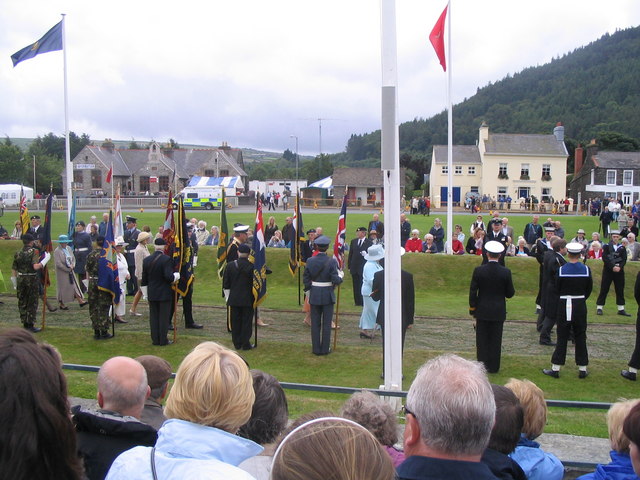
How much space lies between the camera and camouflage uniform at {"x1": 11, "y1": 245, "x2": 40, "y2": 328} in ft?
41.1

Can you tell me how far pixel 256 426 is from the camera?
11.3 ft

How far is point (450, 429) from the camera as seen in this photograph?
8.07ft

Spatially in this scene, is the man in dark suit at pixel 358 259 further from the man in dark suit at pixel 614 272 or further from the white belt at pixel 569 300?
the white belt at pixel 569 300

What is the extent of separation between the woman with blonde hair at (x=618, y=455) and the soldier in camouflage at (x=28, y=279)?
38.8 feet

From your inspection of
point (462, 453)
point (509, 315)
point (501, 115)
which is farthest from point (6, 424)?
point (501, 115)

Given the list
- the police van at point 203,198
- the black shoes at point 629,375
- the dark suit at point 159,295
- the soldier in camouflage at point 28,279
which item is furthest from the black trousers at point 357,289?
the police van at point 203,198

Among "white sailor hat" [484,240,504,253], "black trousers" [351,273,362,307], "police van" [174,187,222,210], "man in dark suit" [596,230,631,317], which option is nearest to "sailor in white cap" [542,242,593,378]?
"white sailor hat" [484,240,504,253]

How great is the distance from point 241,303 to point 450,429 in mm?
8967

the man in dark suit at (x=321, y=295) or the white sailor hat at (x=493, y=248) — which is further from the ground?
the white sailor hat at (x=493, y=248)

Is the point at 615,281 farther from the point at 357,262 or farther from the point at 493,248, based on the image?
the point at 493,248

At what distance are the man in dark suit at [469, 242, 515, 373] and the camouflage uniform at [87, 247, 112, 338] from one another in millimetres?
7231

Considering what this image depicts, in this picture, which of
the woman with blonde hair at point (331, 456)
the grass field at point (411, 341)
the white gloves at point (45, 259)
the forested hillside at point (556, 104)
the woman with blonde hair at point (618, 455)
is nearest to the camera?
the woman with blonde hair at point (331, 456)

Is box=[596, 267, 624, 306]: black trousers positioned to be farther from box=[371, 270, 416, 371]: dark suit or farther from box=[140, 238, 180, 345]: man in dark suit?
box=[140, 238, 180, 345]: man in dark suit

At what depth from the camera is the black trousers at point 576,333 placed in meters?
9.33
